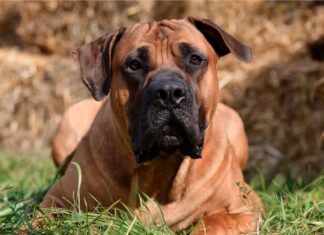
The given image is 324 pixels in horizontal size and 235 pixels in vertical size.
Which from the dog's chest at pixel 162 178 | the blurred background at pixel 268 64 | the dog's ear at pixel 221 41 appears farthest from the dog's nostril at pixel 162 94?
the blurred background at pixel 268 64

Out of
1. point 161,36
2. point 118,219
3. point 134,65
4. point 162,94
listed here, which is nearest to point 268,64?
point 161,36

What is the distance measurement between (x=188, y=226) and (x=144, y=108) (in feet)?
2.59

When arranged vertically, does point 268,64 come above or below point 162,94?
below

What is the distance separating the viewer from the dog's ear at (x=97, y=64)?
3941mm

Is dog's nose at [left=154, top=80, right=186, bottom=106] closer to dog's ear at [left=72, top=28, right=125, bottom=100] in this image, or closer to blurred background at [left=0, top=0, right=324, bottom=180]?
dog's ear at [left=72, top=28, right=125, bottom=100]

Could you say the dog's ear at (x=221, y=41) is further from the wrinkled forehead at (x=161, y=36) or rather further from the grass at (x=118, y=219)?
the grass at (x=118, y=219)

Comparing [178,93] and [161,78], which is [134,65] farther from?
[178,93]

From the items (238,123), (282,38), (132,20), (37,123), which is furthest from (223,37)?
(37,123)

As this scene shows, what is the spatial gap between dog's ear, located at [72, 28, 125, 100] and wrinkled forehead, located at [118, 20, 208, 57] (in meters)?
0.09

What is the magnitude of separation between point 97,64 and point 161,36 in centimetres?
39

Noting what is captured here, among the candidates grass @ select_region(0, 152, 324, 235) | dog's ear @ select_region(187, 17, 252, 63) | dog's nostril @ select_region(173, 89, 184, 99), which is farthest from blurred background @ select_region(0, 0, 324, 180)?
dog's nostril @ select_region(173, 89, 184, 99)

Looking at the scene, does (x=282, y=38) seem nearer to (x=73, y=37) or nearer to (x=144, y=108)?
(x=73, y=37)

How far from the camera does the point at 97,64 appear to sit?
3979 mm

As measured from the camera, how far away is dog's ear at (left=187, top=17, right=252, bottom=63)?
4.09m
